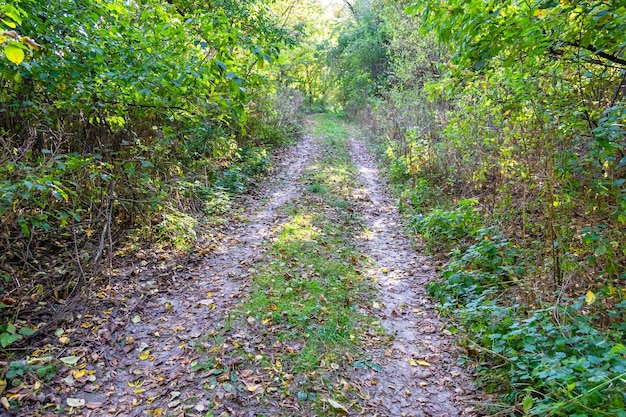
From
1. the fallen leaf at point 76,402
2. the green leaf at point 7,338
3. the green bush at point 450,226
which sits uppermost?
the green bush at point 450,226

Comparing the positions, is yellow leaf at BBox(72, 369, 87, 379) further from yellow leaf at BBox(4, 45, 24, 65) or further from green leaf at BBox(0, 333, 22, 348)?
yellow leaf at BBox(4, 45, 24, 65)

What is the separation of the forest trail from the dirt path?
15 mm

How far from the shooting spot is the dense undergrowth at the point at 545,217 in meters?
3.11

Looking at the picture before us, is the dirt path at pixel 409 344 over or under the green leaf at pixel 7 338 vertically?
over

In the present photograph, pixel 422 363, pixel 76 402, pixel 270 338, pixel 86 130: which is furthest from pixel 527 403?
pixel 86 130

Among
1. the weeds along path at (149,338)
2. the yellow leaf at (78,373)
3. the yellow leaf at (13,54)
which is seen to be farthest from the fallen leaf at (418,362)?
the yellow leaf at (13,54)

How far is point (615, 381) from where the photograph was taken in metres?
2.67

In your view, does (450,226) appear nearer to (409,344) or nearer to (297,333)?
(409,344)

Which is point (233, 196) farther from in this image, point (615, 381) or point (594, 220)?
point (615, 381)

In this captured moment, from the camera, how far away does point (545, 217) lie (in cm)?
447

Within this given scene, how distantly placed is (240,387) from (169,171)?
16.1ft

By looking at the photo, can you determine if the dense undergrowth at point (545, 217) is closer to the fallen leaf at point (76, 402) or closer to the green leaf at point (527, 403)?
the green leaf at point (527, 403)

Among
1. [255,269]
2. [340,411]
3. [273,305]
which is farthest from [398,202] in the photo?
[340,411]

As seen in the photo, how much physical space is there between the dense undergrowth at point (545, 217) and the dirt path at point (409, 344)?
286 mm
